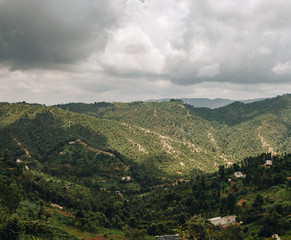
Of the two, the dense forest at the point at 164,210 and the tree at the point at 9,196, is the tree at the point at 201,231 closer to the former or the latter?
the dense forest at the point at 164,210

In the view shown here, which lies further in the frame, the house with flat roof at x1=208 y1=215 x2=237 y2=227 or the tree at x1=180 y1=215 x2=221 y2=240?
the house with flat roof at x1=208 y1=215 x2=237 y2=227

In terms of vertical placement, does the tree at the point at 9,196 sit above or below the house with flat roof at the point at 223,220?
above

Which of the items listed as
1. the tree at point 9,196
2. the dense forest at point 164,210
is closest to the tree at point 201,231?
the dense forest at point 164,210

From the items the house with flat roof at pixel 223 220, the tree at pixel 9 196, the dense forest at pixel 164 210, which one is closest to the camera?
the dense forest at pixel 164 210

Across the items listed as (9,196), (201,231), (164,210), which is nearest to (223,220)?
(201,231)

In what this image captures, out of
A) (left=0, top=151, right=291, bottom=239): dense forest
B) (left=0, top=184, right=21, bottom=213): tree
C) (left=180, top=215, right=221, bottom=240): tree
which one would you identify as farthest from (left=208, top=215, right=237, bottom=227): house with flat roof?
(left=0, top=184, right=21, bottom=213): tree

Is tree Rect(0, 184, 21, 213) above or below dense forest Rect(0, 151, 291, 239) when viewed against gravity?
above

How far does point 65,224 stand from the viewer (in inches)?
3172

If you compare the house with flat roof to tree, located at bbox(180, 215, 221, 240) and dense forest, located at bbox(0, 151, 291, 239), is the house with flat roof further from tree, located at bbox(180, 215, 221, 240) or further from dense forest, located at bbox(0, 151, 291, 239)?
tree, located at bbox(180, 215, 221, 240)

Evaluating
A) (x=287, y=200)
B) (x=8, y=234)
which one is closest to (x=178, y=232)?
(x=287, y=200)

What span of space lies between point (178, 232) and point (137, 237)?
20.3 meters


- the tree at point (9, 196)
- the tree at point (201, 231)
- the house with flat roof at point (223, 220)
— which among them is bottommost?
the house with flat roof at point (223, 220)

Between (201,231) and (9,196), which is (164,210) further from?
(9,196)

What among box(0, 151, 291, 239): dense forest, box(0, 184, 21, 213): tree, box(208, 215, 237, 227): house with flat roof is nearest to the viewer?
box(0, 151, 291, 239): dense forest
